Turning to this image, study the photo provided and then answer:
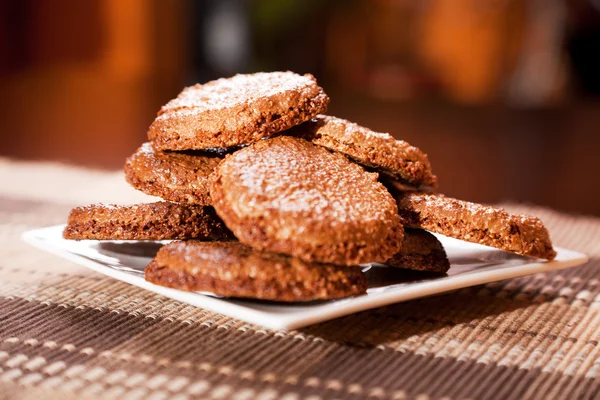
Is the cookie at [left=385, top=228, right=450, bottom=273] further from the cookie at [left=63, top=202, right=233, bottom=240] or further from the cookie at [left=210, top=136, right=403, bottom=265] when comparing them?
the cookie at [left=63, top=202, right=233, bottom=240]

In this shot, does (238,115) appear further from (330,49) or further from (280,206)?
(330,49)

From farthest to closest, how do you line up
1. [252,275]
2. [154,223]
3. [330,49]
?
[330,49] → [154,223] → [252,275]

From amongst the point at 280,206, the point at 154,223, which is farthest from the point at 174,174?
the point at 280,206

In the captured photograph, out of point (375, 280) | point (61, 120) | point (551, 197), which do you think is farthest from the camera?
point (61, 120)

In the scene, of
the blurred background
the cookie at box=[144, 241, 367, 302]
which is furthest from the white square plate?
the blurred background

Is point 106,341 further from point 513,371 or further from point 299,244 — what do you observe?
point 513,371

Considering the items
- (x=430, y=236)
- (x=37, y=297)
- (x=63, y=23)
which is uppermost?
(x=63, y=23)

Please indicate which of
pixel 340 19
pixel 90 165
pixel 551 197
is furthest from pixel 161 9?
pixel 551 197
